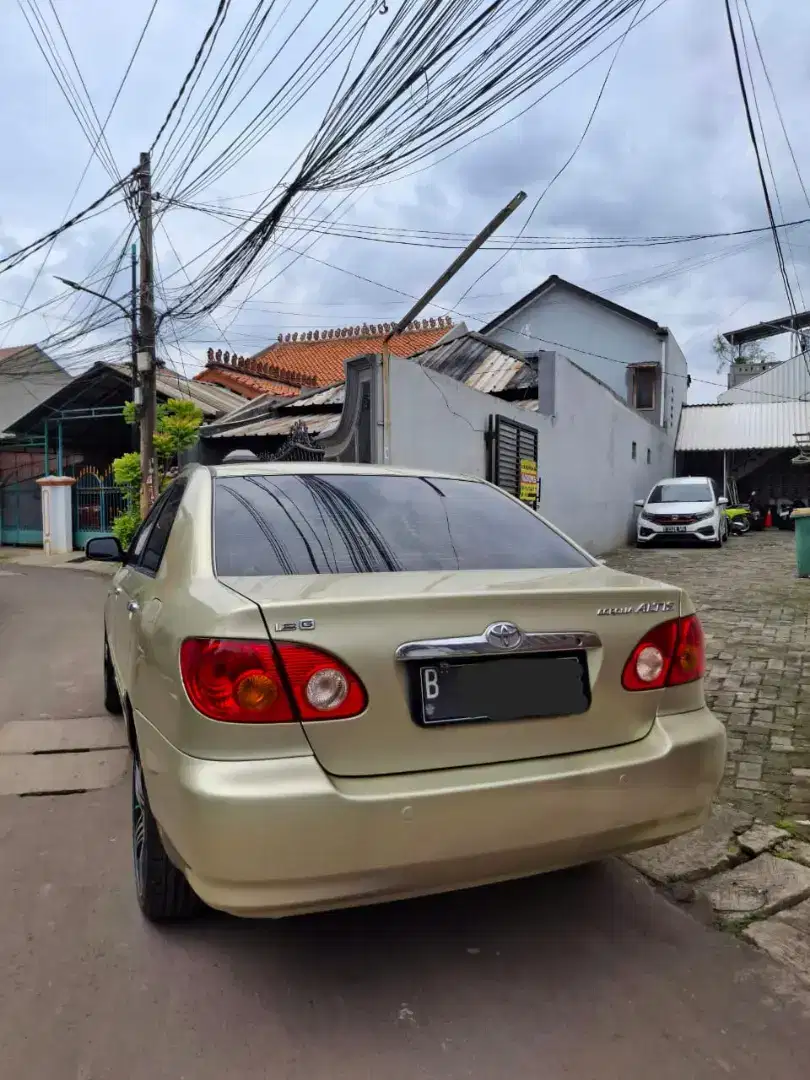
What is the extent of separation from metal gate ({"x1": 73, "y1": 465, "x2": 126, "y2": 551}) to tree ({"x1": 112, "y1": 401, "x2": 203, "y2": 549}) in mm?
2444

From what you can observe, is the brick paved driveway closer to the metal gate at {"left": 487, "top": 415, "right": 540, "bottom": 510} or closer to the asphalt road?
the asphalt road

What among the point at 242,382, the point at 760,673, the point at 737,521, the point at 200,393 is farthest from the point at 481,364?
the point at 737,521

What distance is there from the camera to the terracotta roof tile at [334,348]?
23031mm

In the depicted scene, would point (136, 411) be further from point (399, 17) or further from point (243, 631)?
point (243, 631)

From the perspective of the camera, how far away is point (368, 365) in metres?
8.06

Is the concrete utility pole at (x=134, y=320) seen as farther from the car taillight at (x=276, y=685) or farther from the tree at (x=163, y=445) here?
the car taillight at (x=276, y=685)

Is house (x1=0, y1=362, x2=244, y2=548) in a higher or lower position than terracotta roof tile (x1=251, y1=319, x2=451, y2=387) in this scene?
lower

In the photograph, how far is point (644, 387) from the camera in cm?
2378

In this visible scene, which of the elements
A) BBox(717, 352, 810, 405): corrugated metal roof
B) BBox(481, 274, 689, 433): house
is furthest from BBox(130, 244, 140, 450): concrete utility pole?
BBox(717, 352, 810, 405): corrugated metal roof

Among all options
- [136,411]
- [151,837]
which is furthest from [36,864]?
[136,411]

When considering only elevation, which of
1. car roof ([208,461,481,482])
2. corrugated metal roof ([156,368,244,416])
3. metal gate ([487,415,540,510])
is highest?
corrugated metal roof ([156,368,244,416])

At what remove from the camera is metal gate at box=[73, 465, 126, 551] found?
17.9 meters

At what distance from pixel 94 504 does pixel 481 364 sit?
31.5 ft

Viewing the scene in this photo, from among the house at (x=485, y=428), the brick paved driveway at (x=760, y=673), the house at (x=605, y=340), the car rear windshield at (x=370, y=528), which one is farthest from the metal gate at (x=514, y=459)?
the house at (x=605, y=340)
